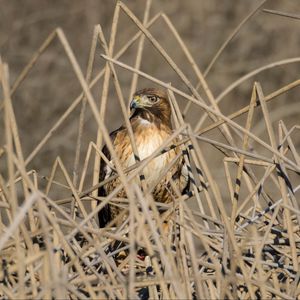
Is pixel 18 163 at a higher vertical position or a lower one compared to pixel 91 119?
higher

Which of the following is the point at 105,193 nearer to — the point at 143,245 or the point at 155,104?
the point at 155,104

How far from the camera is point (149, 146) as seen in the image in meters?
6.69

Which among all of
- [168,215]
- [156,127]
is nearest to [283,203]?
[168,215]

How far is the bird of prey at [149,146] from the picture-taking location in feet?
21.1

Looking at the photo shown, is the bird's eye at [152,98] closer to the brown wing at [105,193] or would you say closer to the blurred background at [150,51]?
the brown wing at [105,193]

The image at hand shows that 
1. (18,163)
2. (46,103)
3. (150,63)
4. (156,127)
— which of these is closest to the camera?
(18,163)

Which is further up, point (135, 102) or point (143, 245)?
point (135, 102)

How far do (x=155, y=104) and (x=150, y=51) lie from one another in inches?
289

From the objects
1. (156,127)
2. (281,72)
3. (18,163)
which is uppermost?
(18,163)

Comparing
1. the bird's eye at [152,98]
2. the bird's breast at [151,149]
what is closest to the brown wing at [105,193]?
the bird's breast at [151,149]

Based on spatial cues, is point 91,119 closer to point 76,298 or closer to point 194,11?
point 194,11

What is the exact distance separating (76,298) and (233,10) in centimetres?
1074

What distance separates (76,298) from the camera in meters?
4.12

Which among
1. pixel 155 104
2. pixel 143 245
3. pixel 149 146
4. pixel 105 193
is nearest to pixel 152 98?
pixel 155 104
